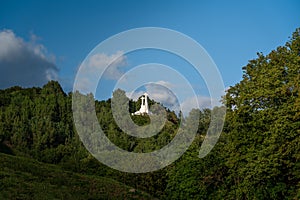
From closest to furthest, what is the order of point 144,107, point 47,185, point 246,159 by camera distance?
point 47,185, point 246,159, point 144,107

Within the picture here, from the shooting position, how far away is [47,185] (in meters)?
29.9

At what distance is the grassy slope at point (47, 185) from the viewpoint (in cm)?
2709

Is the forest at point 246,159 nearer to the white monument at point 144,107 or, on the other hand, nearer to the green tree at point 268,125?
the green tree at point 268,125

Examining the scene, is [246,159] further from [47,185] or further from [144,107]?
[144,107]

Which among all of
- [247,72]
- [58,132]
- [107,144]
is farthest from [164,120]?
[247,72]

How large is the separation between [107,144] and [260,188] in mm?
40491

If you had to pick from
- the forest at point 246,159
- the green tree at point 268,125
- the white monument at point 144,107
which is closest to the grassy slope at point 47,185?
the forest at point 246,159

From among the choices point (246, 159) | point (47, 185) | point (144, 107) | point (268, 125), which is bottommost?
point (47, 185)

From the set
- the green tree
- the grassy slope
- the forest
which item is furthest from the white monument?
the green tree

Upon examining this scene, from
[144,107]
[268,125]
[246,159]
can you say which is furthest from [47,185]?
[144,107]

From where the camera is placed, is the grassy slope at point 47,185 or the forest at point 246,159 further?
the forest at point 246,159

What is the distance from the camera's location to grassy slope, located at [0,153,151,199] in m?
27.1

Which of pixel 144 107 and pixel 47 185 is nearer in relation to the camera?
pixel 47 185

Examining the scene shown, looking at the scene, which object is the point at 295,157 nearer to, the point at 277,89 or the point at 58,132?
the point at 277,89
